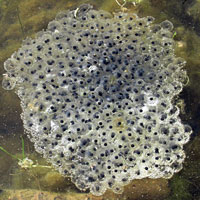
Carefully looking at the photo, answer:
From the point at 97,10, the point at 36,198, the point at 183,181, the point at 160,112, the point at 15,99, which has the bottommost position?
the point at 36,198

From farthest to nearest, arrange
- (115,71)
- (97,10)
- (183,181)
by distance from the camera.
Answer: (97,10)
(115,71)
(183,181)

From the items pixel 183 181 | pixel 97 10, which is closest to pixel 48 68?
pixel 97 10

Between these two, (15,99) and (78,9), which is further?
(78,9)

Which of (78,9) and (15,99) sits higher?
(78,9)

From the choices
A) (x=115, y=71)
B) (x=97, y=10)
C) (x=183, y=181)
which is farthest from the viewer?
(x=97, y=10)

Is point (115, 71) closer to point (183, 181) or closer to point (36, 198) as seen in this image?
point (183, 181)

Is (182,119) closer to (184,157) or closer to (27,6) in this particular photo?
(184,157)

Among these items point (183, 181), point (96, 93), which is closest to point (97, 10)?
point (96, 93)
